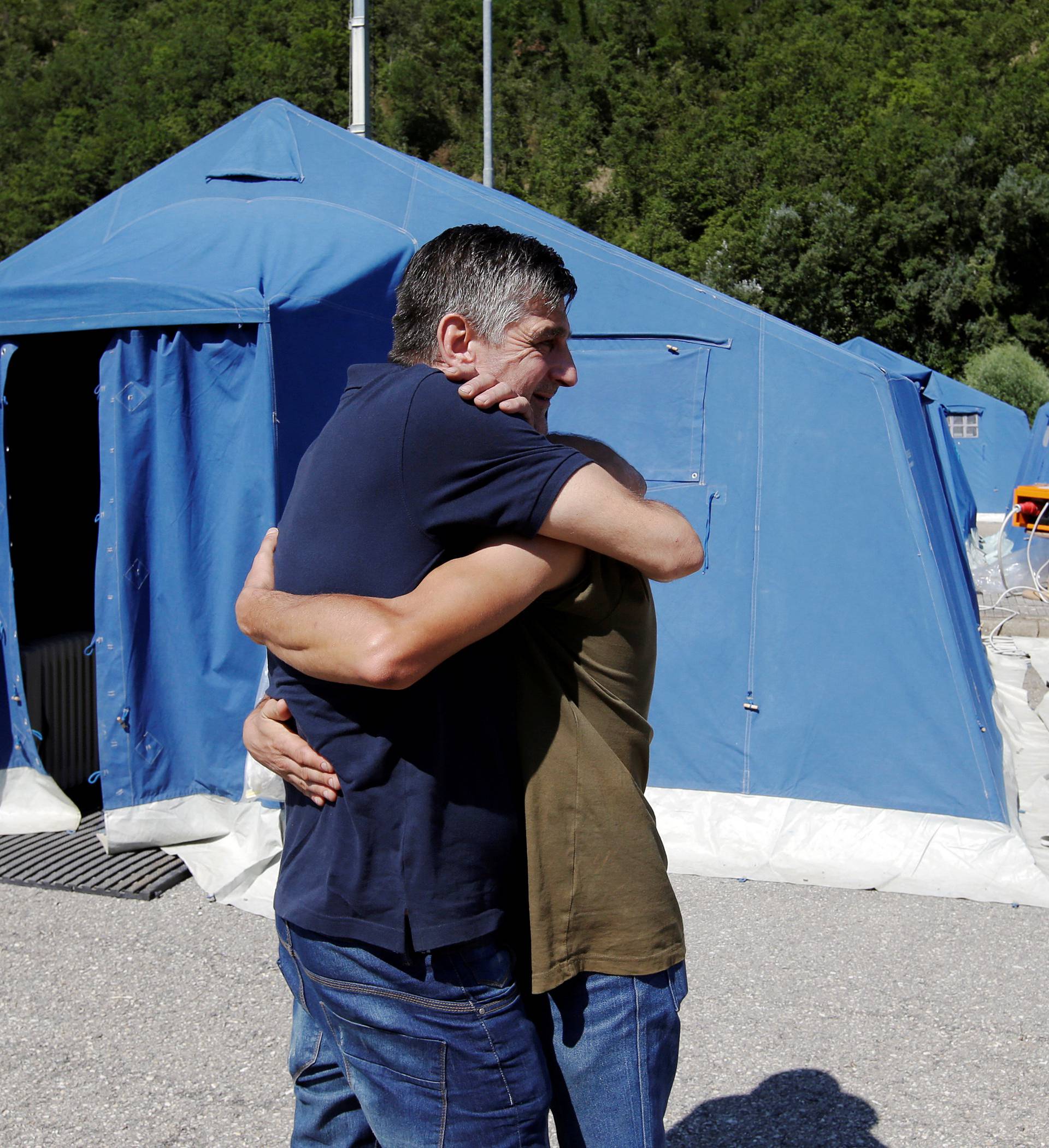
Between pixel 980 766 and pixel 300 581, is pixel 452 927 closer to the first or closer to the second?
pixel 300 581

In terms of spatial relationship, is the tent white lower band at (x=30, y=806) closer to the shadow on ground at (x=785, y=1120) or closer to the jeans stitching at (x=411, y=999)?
the shadow on ground at (x=785, y=1120)

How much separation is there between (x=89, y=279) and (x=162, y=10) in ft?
243

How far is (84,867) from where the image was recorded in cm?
400

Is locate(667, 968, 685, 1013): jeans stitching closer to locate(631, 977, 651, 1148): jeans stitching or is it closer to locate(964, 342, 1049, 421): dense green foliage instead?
locate(631, 977, 651, 1148): jeans stitching

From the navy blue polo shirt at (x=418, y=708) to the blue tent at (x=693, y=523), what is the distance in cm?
269

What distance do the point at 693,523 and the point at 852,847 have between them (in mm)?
1319

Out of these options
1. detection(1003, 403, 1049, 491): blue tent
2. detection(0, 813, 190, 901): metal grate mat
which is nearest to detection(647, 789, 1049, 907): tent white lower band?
detection(0, 813, 190, 901): metal grate mat

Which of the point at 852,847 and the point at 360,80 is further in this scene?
the point at 360,80

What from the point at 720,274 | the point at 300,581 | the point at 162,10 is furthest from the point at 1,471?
the point at 162,10

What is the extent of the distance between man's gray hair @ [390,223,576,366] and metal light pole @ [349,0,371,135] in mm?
4519

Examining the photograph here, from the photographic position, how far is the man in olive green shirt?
127 centimetres

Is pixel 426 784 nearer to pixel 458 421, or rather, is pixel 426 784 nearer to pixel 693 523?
pixel 458 421

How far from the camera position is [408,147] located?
57.0 m

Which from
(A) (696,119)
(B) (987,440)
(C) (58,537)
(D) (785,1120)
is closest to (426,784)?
(D) (785,1120)
